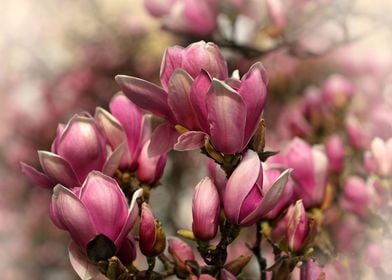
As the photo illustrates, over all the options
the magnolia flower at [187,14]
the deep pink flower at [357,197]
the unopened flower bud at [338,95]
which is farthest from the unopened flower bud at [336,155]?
the magnolia flower at [187,14]

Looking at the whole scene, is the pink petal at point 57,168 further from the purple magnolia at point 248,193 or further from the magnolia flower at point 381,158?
the magnolia flower at point 381,158

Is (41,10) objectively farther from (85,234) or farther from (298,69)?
(85,234)

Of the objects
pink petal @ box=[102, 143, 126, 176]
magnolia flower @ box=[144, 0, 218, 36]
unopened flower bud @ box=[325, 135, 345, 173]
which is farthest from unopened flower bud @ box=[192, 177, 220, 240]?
magnolia flower @ box=[144, 0, 218, 36]

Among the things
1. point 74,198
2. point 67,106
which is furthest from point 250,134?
point 67,106

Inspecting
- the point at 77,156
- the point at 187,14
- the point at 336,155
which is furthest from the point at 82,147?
the point at 187,14

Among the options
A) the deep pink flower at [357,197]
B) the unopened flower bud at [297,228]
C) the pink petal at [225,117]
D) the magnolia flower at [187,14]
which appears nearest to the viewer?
the pink petal at [225,117]

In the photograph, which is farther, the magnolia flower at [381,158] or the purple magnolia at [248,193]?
the magnolia flower at [381,158]

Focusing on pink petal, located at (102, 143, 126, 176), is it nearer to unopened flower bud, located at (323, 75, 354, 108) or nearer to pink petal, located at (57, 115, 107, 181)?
pink petal, located at (57, 115, 107, 181)
